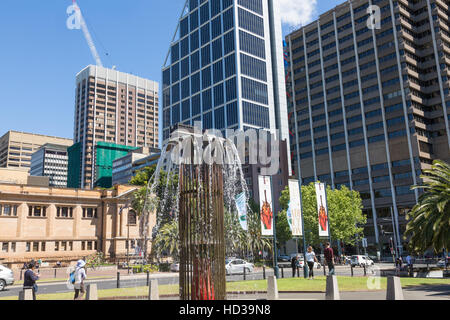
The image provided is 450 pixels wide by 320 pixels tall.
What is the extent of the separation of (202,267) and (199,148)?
3.79 meters

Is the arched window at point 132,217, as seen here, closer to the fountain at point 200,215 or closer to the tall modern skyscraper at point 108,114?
the fountain at point 200,215

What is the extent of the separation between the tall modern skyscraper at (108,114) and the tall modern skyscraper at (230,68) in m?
43.0

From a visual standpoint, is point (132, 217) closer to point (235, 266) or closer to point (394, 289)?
point (235, 266)

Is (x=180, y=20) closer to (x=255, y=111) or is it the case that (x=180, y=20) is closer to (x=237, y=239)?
(x=255, y=111)

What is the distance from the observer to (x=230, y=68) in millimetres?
126000

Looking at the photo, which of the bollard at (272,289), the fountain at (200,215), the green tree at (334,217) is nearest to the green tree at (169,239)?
the green tree at (334,217)

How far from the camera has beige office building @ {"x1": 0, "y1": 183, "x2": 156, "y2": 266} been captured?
5378 centimetres

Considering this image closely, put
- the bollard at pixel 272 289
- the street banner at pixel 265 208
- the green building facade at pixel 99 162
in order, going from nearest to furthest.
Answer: the bollard at pixel 272 289 < the street banner at pixel 265 208 < the green building facade at pixel 99 162

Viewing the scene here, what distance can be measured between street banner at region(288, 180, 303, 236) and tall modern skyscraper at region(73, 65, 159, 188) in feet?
483

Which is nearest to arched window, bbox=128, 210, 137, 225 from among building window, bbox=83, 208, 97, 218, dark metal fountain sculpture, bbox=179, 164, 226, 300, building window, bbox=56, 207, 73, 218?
building window, bbox=83, 208, 97, 218

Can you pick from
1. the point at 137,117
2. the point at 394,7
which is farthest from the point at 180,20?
the point at 394,7

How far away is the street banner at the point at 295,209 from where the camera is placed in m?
28.7

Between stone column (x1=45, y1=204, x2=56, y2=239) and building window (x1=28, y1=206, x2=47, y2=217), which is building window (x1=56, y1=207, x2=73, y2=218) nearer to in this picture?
stone column (x1=45, y1=204, x2=56, y2=239)

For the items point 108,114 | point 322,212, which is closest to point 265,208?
point 322,212
